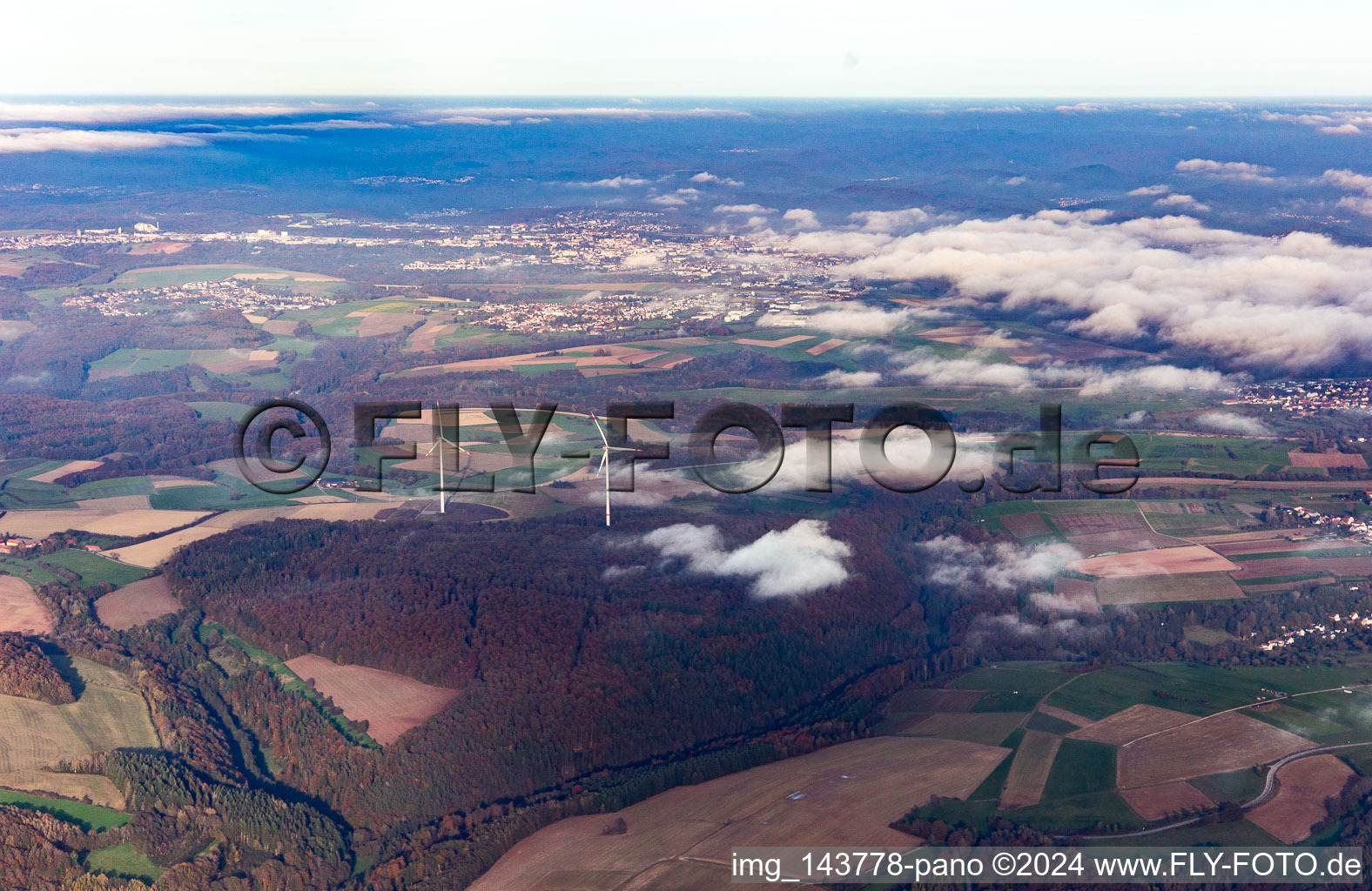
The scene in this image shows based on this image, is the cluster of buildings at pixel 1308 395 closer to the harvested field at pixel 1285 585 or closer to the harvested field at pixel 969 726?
the harvested field at pixel 1285 585

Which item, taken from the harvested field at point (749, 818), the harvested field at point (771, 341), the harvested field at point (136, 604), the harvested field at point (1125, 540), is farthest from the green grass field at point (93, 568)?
the harvested field at point (771, 341)

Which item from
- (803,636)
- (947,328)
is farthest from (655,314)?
(803,636)

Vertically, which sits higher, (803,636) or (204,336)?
(204,336)

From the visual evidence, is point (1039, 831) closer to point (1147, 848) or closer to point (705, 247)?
point (1147, 848)

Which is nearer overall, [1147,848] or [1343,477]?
[1147,848]

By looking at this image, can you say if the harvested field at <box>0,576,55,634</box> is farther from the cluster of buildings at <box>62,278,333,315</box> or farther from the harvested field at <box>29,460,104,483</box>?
the cluster of buildings at <box>62,278,333,315</box>

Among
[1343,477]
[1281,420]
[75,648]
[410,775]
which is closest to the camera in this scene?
[410,775]

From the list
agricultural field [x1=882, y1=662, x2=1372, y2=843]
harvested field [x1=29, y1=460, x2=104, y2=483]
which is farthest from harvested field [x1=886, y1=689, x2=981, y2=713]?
harvested field [x1=29, y1=460, x2=104, y2=483]

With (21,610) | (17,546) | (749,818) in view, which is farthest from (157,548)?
(749,818)
